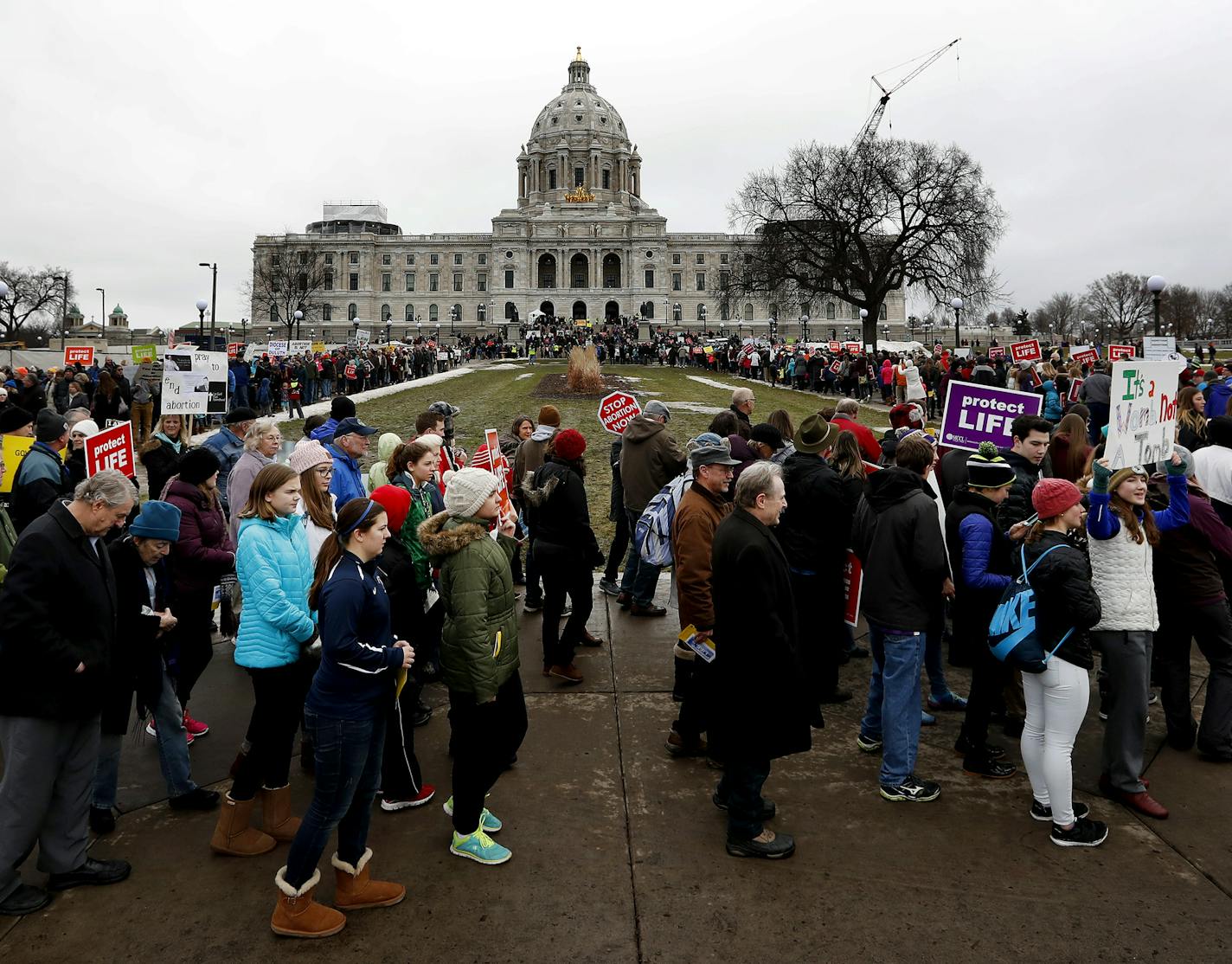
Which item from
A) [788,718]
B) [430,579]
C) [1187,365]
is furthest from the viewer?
[1187,365]

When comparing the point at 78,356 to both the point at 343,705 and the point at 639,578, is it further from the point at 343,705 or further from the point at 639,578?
the point at 343,705

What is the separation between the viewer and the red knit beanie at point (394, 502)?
4.29 meters

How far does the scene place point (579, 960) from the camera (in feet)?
11.4

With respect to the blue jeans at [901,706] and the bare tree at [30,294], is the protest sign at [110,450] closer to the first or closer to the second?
the blue jeans at [901,706]

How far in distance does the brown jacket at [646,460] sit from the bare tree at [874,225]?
Answer: 36502 mm

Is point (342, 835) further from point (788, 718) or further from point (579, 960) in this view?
point (788, 718)

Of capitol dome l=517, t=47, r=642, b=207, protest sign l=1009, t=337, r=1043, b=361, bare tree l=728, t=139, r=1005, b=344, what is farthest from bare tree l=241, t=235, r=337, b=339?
protest sign l=1009, t=337, r=1043, b=361

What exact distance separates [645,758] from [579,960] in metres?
1.85

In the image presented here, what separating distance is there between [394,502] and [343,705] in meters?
1.12

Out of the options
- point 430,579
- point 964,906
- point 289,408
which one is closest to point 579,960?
point 964,906

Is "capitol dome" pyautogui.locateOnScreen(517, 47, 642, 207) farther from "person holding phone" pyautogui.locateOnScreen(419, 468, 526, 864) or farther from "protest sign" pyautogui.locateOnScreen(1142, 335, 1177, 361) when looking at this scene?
"person holding phone" pyautogui.locateOnScreen(419, 468, 526, 864)

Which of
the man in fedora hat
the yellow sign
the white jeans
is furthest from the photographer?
the yellow sign

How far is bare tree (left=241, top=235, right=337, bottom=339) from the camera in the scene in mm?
96688

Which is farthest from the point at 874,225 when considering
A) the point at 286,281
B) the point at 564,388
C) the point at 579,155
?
the point at 579,155
